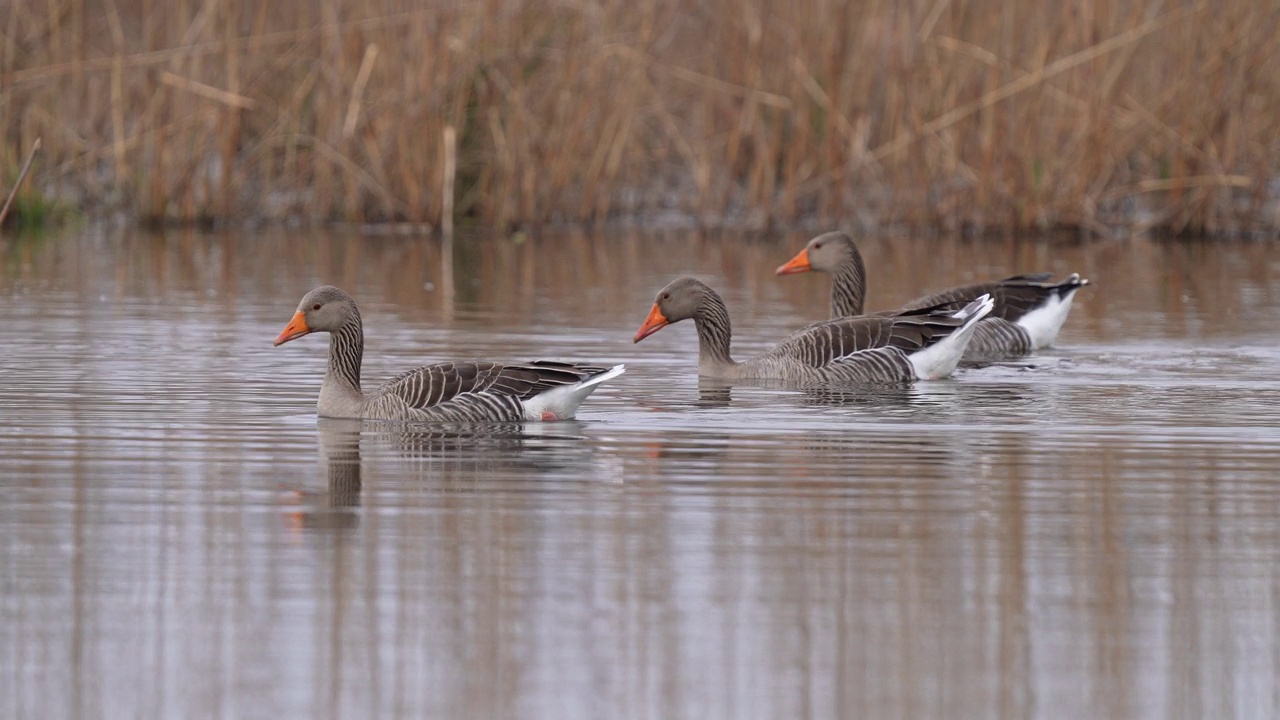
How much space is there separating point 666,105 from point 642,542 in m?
18.8

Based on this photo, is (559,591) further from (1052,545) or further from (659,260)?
(659,260)

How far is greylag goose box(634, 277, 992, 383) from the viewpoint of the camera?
44.9ft

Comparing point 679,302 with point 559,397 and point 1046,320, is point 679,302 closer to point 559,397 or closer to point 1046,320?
point 559,397

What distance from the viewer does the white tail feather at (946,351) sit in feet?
45.1

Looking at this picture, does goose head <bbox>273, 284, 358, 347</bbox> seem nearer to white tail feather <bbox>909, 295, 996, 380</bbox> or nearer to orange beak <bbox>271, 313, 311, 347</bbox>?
orange beak <bbox>271, 313, 311, 347</bbox>

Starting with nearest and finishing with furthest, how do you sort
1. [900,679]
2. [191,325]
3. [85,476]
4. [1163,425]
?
[900,679], [85,476], [1163,425], [191,325]

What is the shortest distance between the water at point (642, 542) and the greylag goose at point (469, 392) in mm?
129

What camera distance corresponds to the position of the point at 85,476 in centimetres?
915

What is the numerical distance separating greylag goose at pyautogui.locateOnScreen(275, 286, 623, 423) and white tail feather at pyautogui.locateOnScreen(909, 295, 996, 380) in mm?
3222

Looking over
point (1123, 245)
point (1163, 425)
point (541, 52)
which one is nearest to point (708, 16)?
point (541, 52)

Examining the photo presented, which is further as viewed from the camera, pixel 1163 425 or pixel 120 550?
pixel 1163 425

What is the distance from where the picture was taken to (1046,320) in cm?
1596

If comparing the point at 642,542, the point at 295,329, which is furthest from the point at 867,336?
the point at 642,542

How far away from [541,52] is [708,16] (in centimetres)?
195
